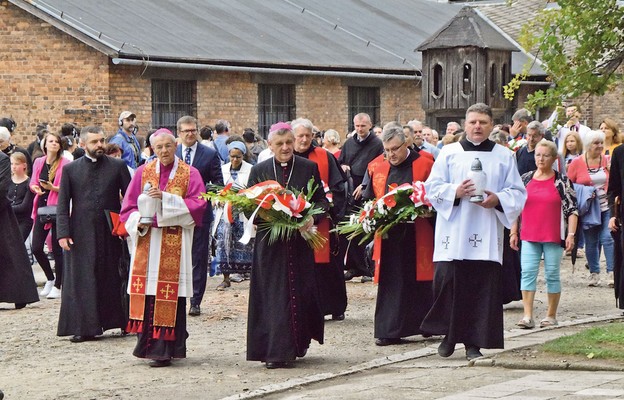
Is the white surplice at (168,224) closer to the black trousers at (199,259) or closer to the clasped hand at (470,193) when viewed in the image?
the clasped hand at (470,193)

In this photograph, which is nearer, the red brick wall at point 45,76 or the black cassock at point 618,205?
the black cassock at point 618,205

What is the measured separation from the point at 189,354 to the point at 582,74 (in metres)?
3.98

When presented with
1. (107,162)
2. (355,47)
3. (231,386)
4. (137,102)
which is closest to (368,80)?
(355,47)

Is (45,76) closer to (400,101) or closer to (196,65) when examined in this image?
(196,65)

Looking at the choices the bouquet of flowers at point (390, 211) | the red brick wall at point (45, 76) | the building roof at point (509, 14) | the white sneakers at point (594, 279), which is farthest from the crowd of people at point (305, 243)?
the building roof at point (509, 14)

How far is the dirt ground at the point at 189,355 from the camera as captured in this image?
10.3m

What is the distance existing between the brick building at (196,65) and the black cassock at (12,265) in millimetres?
11661

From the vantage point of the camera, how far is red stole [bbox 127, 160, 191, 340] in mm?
11375

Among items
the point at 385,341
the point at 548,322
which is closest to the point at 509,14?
the point at 548,322

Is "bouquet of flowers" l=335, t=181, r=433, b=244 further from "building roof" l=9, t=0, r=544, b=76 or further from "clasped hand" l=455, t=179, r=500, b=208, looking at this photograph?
"building roof" l=9, t=0, r=544, b=76

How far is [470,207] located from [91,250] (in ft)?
12.4

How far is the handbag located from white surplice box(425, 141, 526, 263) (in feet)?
20.9

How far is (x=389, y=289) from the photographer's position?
12422 millimetres

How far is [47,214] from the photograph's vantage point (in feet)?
53.4
